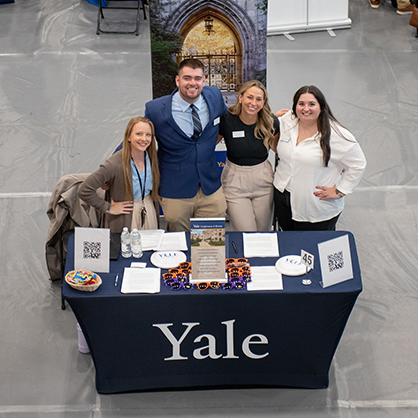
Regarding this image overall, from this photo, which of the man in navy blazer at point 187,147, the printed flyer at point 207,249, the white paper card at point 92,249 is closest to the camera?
the printed flyer at point 207,249

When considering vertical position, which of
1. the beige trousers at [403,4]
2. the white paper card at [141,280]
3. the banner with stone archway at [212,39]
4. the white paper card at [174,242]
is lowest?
the white paper card at [141,280]

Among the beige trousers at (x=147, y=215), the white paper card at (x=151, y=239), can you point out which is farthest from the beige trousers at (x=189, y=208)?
the white paper card at (x=151, y=239)

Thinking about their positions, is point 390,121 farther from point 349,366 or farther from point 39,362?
point 39,362

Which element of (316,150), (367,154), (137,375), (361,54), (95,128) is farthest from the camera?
(361,54)

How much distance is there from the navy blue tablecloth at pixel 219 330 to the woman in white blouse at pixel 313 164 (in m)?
0.38

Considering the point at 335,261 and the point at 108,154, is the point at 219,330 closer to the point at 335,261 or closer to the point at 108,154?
the point at 335,261

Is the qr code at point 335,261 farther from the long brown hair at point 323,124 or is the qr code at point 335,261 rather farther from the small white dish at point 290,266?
the long brown hair at point 323,124

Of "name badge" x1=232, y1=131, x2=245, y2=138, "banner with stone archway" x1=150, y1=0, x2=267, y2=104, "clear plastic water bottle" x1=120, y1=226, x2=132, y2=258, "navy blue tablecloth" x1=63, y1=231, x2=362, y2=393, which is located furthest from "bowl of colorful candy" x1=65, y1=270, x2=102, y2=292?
"banner with stone archway" x1=150, y1=0, x2=267, y2=104

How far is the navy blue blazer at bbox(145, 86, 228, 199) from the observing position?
374 centimetres

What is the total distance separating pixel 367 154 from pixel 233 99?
67.6 inches

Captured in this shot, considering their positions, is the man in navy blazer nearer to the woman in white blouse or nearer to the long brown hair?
the woman in white blouse

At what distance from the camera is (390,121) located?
6414mm

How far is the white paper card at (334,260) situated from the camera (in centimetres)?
309

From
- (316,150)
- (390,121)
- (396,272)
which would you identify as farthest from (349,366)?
(390,121)
